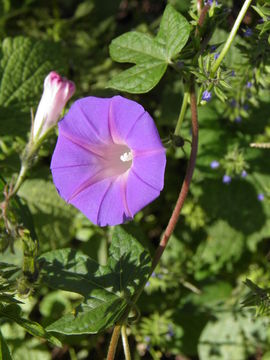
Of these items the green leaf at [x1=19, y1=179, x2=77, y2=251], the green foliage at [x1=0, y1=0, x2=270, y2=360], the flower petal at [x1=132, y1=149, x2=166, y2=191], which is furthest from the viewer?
the green leaf at [x1=19, y1=179, x2=77, y2=251]

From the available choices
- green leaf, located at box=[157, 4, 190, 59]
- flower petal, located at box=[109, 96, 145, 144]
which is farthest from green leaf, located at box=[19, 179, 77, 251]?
Result: green leaf, located at box=[157, 4, 190, 59]

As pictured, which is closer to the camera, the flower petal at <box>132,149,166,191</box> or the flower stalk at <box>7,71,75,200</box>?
the flower petal at <box>132,149,166,191</box>

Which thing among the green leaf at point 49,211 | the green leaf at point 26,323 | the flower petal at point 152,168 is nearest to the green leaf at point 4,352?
the green leaf at point 26,323

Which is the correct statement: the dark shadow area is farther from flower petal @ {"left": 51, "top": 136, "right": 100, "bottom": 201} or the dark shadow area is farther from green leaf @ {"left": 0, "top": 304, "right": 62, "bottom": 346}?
green leaf @ {"left": 0, "top": 304, "right": 62, "bottom": 346}

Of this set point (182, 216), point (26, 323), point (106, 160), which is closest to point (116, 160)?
point (106, 160)

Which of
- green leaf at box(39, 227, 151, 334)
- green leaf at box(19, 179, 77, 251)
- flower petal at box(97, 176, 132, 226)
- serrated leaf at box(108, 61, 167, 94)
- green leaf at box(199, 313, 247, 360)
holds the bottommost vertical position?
green leaf at box(199, 313, 247, 360)

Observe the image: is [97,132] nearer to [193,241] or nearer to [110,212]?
[110,212]

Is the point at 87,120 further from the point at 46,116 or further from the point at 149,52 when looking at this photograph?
the point at 149,52

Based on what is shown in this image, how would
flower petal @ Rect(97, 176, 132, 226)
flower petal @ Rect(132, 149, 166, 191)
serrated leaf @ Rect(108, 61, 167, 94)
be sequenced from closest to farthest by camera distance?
flower petal @ Rect(132, 149, 166, 191), flower petal @ Rect(97, 176, 132, 226), serrated leaf @ Rect(108, 61, 167, 94)
